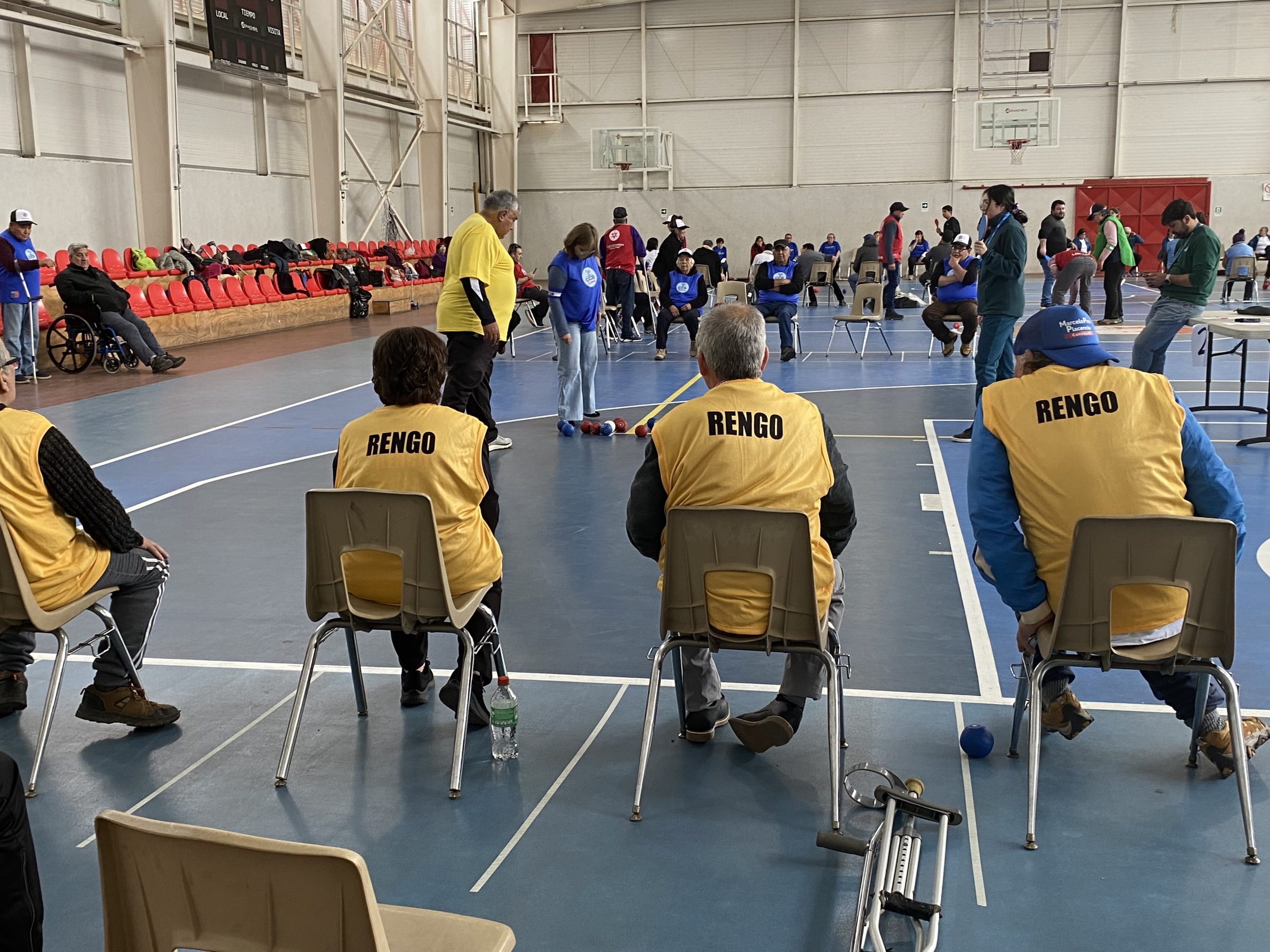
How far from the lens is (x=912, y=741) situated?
3645 millimetres

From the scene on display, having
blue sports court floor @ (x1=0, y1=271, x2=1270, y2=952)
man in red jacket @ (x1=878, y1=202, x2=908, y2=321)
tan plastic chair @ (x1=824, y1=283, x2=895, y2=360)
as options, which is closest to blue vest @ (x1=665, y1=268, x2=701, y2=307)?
tan plastic chair @ (x1=824, y1=283, x2=895, y2=360)

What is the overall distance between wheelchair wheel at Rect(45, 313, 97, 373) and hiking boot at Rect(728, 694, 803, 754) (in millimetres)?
11484

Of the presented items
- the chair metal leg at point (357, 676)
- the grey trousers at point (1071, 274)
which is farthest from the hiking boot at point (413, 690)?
the grey trousers at point (1071, 274)

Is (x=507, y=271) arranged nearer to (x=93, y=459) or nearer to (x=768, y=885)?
(x=93, y=459)

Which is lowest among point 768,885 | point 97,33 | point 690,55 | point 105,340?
point 768,885

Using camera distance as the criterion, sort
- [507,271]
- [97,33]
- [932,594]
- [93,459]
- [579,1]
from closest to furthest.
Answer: [932,594], [507,271], [93,459], [97,33], [579,1]

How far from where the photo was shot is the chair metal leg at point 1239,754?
289 centimetres

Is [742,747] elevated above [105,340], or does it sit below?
below

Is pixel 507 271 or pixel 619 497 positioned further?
pixel 507 271

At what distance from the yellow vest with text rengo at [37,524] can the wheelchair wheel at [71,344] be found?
10.3m

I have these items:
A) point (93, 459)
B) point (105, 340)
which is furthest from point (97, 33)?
point (93, 459)

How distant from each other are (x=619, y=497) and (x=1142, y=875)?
445 cm

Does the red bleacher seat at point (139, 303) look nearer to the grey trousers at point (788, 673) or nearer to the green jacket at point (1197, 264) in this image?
the green jacket at point (1197, 264)

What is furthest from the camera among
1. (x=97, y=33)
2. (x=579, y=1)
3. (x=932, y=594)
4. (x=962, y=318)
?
(x=579, y=1)
